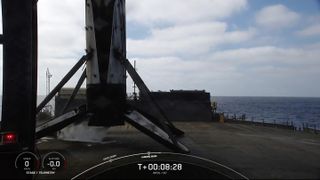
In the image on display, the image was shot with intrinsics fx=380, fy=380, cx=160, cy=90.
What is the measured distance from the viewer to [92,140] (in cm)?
1648

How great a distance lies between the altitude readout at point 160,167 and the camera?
6.09 m

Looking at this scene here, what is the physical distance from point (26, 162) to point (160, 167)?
2103 millimetres

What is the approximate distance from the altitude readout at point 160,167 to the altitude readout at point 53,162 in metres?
1.30

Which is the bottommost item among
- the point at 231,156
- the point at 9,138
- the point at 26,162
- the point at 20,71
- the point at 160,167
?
the point at 231,156

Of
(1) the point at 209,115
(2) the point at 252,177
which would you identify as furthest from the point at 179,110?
(2) the point at 252,177

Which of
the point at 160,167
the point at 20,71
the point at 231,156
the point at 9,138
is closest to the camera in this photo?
the point at 9,138

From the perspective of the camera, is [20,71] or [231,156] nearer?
[20,71]

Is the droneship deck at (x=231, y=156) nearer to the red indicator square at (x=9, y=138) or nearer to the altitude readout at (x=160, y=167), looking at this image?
the red indicator square at (x=9, y=138)

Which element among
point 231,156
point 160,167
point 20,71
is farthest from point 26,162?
point 231,156

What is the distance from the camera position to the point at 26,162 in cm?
595

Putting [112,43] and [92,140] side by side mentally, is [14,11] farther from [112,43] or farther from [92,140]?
[92,140]

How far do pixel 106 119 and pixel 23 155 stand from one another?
26.5 feet

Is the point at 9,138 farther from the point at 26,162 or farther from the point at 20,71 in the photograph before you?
the point at 20,71

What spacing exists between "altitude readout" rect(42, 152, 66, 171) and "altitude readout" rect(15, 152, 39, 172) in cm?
20
